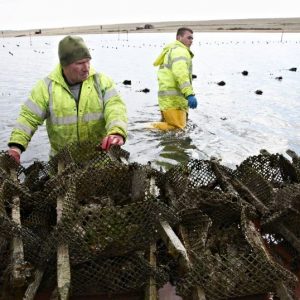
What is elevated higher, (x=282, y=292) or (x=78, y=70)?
(x=78, y=70)

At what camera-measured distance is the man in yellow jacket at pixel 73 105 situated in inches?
197

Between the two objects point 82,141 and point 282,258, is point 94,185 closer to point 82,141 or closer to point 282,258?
point 82,141

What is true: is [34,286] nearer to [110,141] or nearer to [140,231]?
[140,231]

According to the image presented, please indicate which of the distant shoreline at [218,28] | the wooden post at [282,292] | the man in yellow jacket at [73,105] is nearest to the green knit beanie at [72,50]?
the man in yellow jacket at [73,105]

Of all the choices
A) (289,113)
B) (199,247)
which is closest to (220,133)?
(289,113)

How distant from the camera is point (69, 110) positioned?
17.6ft

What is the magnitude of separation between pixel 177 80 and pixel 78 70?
4531mm

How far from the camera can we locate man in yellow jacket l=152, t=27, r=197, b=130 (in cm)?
Result: 918

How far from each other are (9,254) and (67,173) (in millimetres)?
1343

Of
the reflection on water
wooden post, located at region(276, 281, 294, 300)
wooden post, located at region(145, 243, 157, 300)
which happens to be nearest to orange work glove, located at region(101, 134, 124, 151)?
wooden post, located at region(145, 243, 157, 300)

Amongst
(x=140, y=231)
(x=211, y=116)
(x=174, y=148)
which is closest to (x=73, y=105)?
(x=140, y=231)

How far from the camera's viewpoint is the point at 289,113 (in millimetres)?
15336

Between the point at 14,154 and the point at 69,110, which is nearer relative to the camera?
the point at 14,154

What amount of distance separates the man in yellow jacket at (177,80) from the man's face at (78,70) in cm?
409
